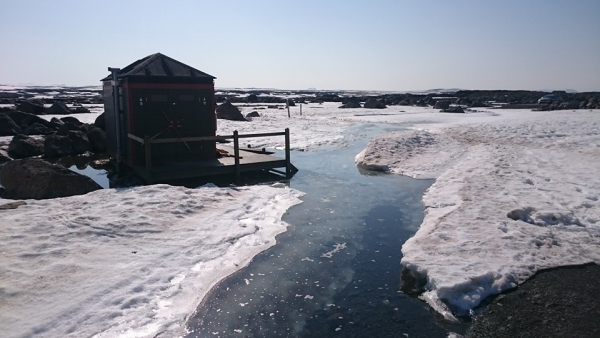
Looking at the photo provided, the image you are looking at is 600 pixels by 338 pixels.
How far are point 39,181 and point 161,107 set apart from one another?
15.0 feet

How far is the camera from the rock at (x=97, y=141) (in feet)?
68.1

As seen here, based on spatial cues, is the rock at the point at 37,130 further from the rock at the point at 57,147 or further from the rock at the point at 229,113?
the rock at the point at 229,113

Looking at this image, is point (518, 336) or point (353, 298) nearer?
point (518, 336)

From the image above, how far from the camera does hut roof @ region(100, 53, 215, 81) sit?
14.1 meters

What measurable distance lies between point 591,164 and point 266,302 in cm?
1324

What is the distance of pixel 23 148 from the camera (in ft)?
62.5

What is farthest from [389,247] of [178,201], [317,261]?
[178,201]

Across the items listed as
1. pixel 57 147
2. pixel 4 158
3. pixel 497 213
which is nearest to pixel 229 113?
pixel 57 147

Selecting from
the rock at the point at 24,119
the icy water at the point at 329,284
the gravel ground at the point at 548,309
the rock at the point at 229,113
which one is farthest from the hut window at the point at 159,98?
the rock at the point at 229,113

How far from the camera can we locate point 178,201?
1048 centimetres

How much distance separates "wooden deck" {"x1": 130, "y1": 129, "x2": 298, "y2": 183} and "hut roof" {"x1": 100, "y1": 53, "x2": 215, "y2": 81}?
84.8 inches

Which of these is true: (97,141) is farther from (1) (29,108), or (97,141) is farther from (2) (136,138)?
(1) (29,108)

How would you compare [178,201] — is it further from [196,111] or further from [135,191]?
[196,111]

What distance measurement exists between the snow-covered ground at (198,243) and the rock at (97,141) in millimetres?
10648
